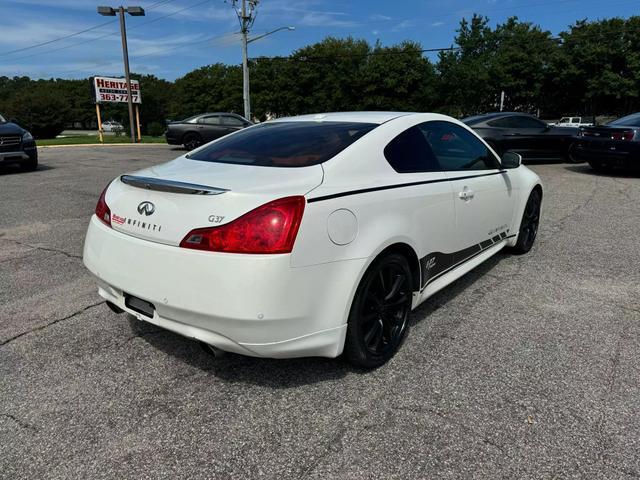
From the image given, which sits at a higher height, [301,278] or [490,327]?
[301,278]


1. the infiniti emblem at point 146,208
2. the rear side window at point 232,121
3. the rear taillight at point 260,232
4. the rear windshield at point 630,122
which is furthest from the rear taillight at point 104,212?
the rear side window at point 232,121

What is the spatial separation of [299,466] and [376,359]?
876 millimetres

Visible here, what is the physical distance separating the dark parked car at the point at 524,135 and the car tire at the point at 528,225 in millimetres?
6853

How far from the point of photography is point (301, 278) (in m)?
2.21

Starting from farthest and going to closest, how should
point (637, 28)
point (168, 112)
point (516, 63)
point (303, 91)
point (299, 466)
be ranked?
point (168, 112), point (303, 91), point (516, 63), point (637, 28), point (299, 466)

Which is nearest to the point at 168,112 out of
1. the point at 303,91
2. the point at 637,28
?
the point at 303,91

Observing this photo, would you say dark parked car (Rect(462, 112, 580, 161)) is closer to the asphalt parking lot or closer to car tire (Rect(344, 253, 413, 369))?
the asphalt parking lot

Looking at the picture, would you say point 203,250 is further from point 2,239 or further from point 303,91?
point 303,91

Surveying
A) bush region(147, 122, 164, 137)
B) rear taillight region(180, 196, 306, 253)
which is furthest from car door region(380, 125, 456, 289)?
bush region(147, 122, 164, 137)

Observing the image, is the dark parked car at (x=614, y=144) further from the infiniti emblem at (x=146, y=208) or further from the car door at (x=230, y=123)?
the car door at (x=230, y=123)

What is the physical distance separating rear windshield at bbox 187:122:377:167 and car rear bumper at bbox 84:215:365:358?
753 mm

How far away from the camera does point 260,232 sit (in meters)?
2.15

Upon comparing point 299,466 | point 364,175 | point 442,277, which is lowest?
point 299,466

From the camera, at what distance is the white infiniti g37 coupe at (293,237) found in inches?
85.4
